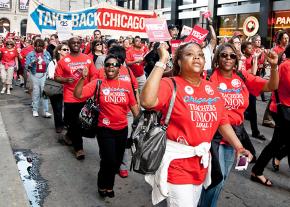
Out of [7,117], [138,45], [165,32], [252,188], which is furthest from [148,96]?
[138,45]

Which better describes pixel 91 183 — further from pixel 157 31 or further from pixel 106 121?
pixel 157 31

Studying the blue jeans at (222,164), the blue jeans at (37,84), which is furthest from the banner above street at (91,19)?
the blue jeans at (222,164)

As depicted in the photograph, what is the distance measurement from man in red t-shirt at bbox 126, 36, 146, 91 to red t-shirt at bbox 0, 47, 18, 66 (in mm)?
4878

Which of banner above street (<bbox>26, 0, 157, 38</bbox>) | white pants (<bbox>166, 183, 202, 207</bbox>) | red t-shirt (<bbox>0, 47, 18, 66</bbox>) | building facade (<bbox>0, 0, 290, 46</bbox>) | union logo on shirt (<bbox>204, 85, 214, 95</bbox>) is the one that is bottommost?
white pants (<bbox>166, 183, 202, 207</bbox>)

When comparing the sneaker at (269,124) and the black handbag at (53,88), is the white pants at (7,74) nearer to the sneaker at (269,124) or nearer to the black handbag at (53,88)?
the black handbag at (53,88)

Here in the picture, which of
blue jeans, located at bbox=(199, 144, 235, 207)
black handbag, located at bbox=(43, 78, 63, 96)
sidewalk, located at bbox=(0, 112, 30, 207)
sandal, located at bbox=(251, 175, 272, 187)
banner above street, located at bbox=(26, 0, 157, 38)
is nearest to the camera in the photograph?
blue jeans, located at bbox=(199, 144, 235, 207)

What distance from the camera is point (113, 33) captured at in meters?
12.2

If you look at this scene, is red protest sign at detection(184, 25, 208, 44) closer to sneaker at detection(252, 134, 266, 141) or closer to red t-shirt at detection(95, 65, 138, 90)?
red t-shirt at detection(95, 65, 138, 90)

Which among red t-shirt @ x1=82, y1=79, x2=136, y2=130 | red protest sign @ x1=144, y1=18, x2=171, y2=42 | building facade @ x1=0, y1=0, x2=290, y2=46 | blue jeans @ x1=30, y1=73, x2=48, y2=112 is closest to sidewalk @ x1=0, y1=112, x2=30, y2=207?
red t-shirt @ x1=82, y1=79, x2=136, y2=130

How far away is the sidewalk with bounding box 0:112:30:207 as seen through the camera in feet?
13.9

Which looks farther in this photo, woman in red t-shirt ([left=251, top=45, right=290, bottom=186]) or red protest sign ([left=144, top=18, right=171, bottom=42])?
red protest sign ([left=144, top=18, right=171, bottom=42])

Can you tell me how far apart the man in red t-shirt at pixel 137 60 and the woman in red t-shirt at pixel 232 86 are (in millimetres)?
5093

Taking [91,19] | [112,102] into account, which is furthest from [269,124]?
[91,19]

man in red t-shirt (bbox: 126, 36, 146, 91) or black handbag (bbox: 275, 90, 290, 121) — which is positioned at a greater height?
man in red t-shirt (bbox: 126, 36, 146, 91)
